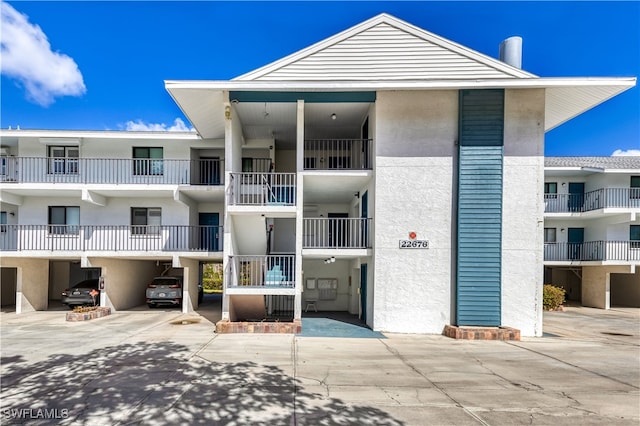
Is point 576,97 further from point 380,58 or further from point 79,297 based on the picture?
point 79,297

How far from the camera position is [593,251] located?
18.1 meters

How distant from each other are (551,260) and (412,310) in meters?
13.0

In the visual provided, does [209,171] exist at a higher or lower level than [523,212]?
higher

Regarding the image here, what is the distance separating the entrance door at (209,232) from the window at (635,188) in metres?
22.1

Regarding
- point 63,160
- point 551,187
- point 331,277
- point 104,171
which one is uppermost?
point 63,160

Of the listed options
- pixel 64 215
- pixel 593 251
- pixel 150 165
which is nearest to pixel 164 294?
pixel 64 215

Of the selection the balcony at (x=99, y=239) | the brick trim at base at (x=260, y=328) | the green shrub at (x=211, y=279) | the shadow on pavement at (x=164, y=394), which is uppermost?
the balcony at (x=99, y=239)

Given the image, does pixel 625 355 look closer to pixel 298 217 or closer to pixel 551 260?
pixel 298 217

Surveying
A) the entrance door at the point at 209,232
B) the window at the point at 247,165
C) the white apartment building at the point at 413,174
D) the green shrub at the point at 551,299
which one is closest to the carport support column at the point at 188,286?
the entrance door at the point at 209,232

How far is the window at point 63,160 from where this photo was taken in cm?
1530

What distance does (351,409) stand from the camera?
17.2ft

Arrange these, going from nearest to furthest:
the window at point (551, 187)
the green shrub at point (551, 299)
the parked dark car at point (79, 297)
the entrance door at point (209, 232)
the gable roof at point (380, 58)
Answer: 1. the gable roof at point (380, 58)
2. the parked dark car at point (79, 297)
3. the entrance door at point (209, 232)
4. the green shrub at point (551, 299)
5. the window at point (551, 187)

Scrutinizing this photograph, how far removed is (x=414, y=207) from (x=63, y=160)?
1587cm

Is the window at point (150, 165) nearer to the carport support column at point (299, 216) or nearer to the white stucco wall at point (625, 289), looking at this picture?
the carport support column at point (299, 216)
